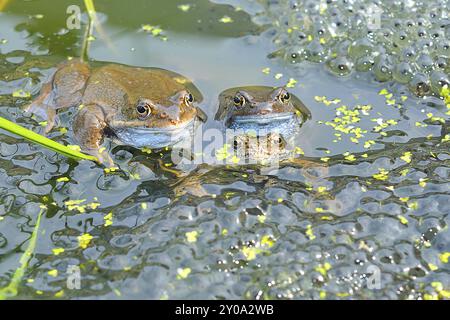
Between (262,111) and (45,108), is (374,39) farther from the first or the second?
(45,108)

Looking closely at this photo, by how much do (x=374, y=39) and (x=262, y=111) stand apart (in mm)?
1447

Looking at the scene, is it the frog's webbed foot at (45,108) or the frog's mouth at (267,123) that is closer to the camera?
the frog's mouth at (267,123)

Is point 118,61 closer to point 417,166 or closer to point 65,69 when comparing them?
point 65,69

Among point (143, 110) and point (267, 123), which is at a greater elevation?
point (143, 110)

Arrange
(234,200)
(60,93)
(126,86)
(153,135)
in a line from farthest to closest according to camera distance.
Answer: (60,93), (126,86), (153,135), (234,200)

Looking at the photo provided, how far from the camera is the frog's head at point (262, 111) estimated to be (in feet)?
15.5

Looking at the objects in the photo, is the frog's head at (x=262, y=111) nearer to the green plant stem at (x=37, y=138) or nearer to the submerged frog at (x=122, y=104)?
the submerged frog at (x=122, y=104)

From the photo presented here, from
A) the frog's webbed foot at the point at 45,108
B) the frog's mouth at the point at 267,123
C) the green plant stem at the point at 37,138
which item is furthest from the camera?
the frog's webbed foot at the point at 45,108

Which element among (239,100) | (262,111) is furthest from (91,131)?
(262,111)

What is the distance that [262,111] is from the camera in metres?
4.73

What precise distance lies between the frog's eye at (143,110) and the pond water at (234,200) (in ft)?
1.01

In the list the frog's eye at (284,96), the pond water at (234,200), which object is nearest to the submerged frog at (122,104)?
the pond water at (234,200)

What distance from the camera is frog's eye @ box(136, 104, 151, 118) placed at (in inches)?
183
